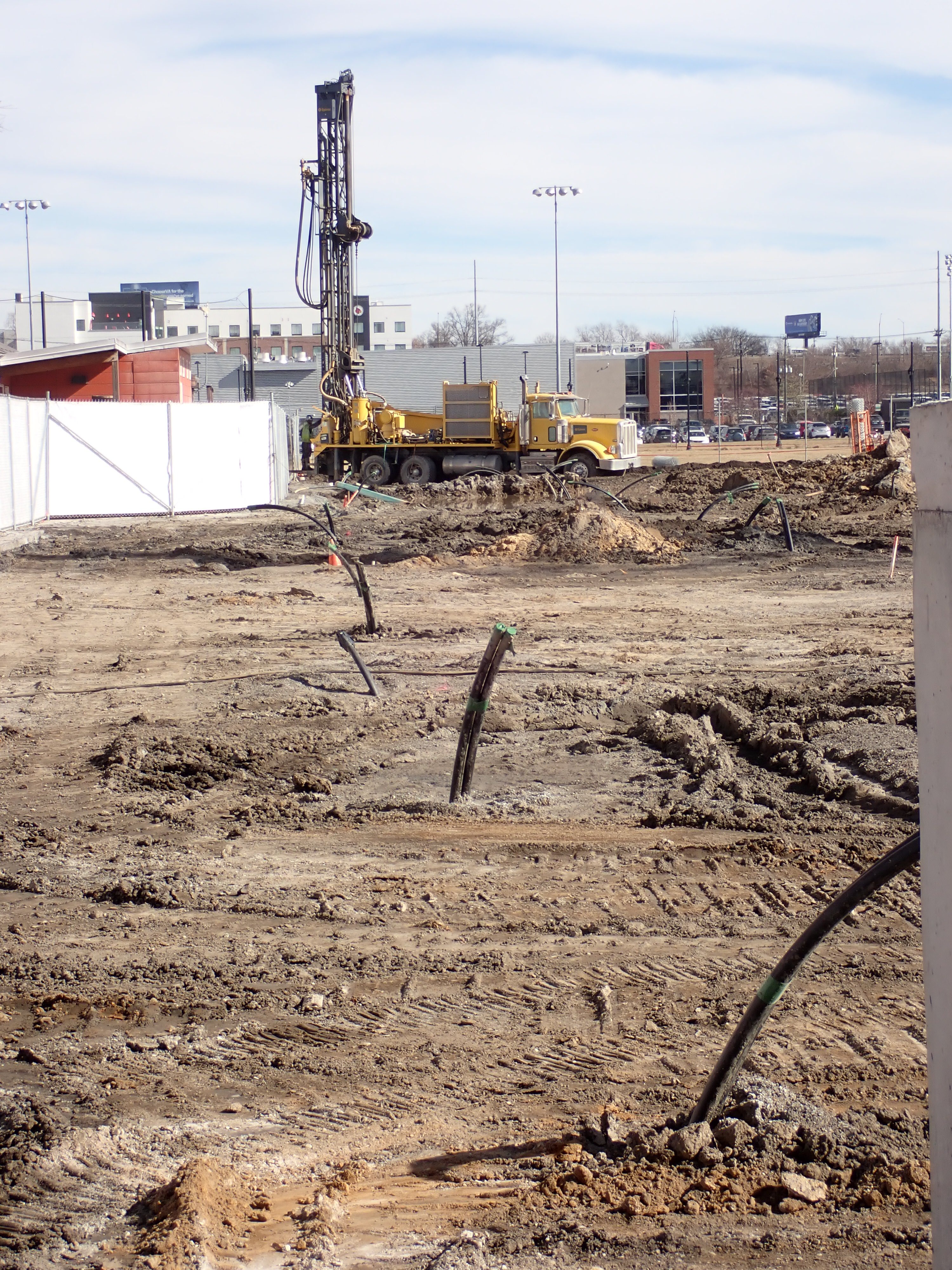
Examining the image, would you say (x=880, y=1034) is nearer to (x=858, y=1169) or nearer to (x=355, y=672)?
(x=858, y=1169)

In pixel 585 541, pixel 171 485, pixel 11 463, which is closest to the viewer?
pixel 585 541

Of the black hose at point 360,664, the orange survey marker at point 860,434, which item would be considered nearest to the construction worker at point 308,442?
the orange survey marker at point 860,434

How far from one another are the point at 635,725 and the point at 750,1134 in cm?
580

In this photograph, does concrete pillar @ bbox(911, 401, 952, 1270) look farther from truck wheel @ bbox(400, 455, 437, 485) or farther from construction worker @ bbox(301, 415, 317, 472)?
construction worker @ bbox(301, 415, 317, 472)

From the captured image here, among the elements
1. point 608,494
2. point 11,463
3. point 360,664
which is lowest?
point 360,664

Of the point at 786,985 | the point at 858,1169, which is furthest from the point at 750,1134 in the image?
the point at 786,985

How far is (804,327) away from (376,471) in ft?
277

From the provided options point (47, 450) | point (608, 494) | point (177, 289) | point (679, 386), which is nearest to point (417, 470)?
point (608, 494)

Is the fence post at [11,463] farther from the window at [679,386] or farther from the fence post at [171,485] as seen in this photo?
the window at [679,386]

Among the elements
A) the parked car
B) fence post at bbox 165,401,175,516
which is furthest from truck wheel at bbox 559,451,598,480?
the parked car

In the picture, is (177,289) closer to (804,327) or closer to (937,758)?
(804,327)

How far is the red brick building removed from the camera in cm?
3734

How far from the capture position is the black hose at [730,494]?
22.4 metres

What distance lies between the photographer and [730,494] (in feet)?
71.7
